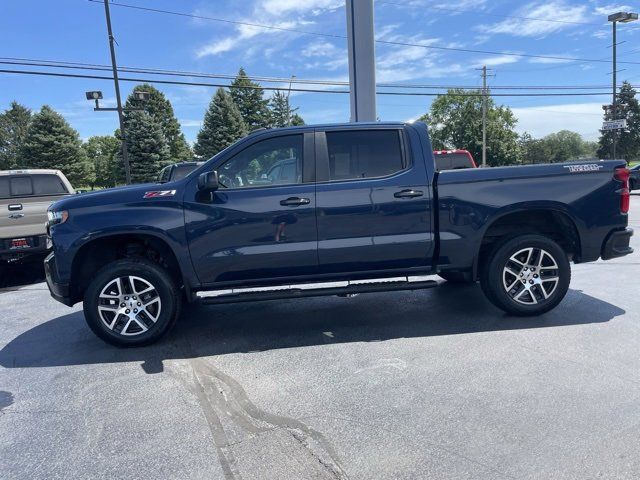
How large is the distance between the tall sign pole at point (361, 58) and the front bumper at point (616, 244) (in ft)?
21.3

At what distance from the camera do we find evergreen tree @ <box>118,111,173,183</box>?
40.6 meters

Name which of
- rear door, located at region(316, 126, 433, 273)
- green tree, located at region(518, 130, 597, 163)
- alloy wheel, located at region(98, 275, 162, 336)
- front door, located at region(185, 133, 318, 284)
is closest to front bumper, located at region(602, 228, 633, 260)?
rear door, located at region(316, 126, 433, 273)

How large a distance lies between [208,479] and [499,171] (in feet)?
12.7

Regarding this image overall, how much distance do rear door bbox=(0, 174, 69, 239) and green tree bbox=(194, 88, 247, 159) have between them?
36.9 metres

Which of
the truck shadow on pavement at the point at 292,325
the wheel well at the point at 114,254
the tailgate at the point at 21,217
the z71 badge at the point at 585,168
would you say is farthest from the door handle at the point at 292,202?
the tailgate at the point at 21,217

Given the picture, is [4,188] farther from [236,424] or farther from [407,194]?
[236,424]

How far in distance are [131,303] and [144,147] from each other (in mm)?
39467

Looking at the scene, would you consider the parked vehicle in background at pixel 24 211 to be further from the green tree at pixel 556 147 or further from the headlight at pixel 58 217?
the green tree at pixel 556 147

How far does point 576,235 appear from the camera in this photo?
503cm

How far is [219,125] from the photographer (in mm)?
45500

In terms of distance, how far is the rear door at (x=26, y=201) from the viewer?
8.13 m

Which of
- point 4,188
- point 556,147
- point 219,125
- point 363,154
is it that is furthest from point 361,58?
point 556,147

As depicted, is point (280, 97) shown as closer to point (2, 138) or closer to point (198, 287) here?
point (2, 138)

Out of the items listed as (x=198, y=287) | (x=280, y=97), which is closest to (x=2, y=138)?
(x=280, y=97)
